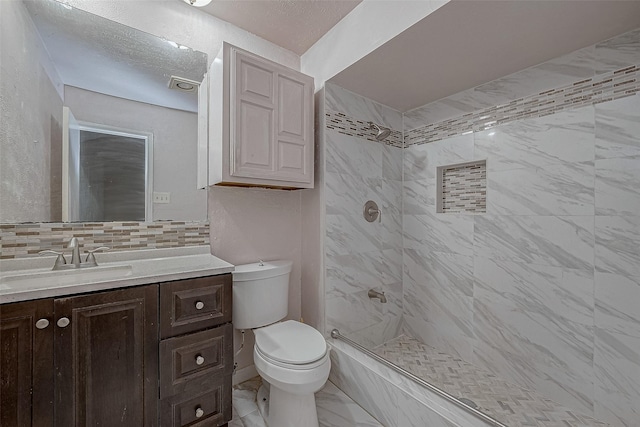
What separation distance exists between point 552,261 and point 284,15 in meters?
2.24

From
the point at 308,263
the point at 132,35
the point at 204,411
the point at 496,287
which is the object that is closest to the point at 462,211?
the point at 496,287

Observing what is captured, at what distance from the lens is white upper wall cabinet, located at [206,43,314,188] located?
153 centimetres

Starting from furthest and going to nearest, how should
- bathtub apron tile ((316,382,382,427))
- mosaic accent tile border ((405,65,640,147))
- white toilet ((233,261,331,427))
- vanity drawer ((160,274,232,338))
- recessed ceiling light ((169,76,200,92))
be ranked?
recessed ceiling light ((169,76,200,92)), bathtub apron tile ((316,382,382,427)), mosaic accent tile border ((405,65,640,147)), white toilet ((233,261,331,427)), vanity drawer ((160,274,232,338))

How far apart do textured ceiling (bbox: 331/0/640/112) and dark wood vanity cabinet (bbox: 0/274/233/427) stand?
5.15ft

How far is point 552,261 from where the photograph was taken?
5.31 feet

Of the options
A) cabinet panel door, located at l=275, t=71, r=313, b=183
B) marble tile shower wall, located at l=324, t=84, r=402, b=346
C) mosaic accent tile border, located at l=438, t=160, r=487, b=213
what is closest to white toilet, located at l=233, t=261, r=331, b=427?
marble tile shower wall, located at l=324, t=84, r=402, b=346

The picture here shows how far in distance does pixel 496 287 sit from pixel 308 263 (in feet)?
4.31

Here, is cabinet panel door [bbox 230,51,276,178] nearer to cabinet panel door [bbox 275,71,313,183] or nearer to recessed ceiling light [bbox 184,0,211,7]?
cabinet panel door [bbox 275,71,313,183]

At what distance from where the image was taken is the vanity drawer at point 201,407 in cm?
119

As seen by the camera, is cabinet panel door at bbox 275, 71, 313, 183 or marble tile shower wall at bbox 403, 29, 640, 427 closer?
marble tile shower wall at bbox 403, 29, 640, 427

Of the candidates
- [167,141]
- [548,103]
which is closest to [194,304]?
[167,141]

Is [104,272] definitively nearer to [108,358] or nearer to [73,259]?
[73,259]

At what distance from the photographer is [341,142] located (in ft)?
6.60

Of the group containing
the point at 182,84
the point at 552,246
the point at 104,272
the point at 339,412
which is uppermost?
the point at 182,84
